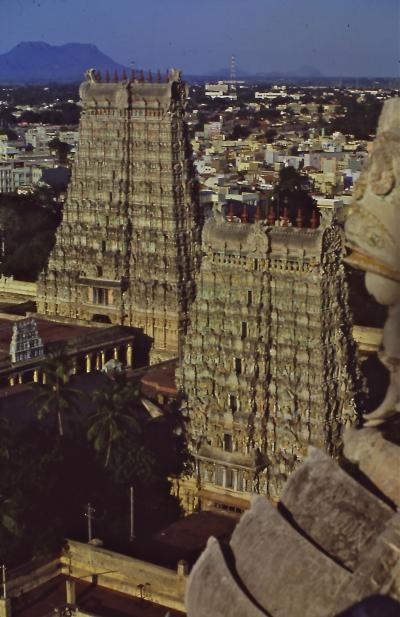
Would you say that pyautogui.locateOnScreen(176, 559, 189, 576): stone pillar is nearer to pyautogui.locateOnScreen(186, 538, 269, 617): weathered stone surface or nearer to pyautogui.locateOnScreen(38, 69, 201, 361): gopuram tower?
pyautogui.locateOnScreen(186, 538, 269, 617): weathered stone surface

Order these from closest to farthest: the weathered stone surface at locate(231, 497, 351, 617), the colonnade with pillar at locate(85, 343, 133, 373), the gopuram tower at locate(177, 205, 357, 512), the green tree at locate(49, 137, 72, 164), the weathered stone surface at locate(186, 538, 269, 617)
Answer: the weathered stone surface at locate(231, 497, 351, 617)
the weathered stone surface at locate(186, 538, 269, 617)
the gopuram tower at locate(177, 205, 357, 512)
the colonnade with pillar at locate(85, 343, 133, 373)
the green tree at locate(49, 137, 72, 164)

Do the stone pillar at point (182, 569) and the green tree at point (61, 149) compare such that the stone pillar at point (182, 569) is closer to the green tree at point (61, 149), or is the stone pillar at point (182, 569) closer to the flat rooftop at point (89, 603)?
the flat rooftop at point (89, 603)

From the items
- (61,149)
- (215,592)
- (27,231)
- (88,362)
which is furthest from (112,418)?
(61,149)

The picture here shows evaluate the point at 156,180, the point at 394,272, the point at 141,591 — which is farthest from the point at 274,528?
the point at 156,180

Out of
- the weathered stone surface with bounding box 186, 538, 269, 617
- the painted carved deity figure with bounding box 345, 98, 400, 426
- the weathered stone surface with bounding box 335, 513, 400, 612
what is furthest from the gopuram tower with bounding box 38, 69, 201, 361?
the weathered stone surface with bounding box 335, 513, 400, 612

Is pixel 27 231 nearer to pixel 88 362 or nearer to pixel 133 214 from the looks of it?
pixel 133 214

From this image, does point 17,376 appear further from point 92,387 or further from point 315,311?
point 315,311
